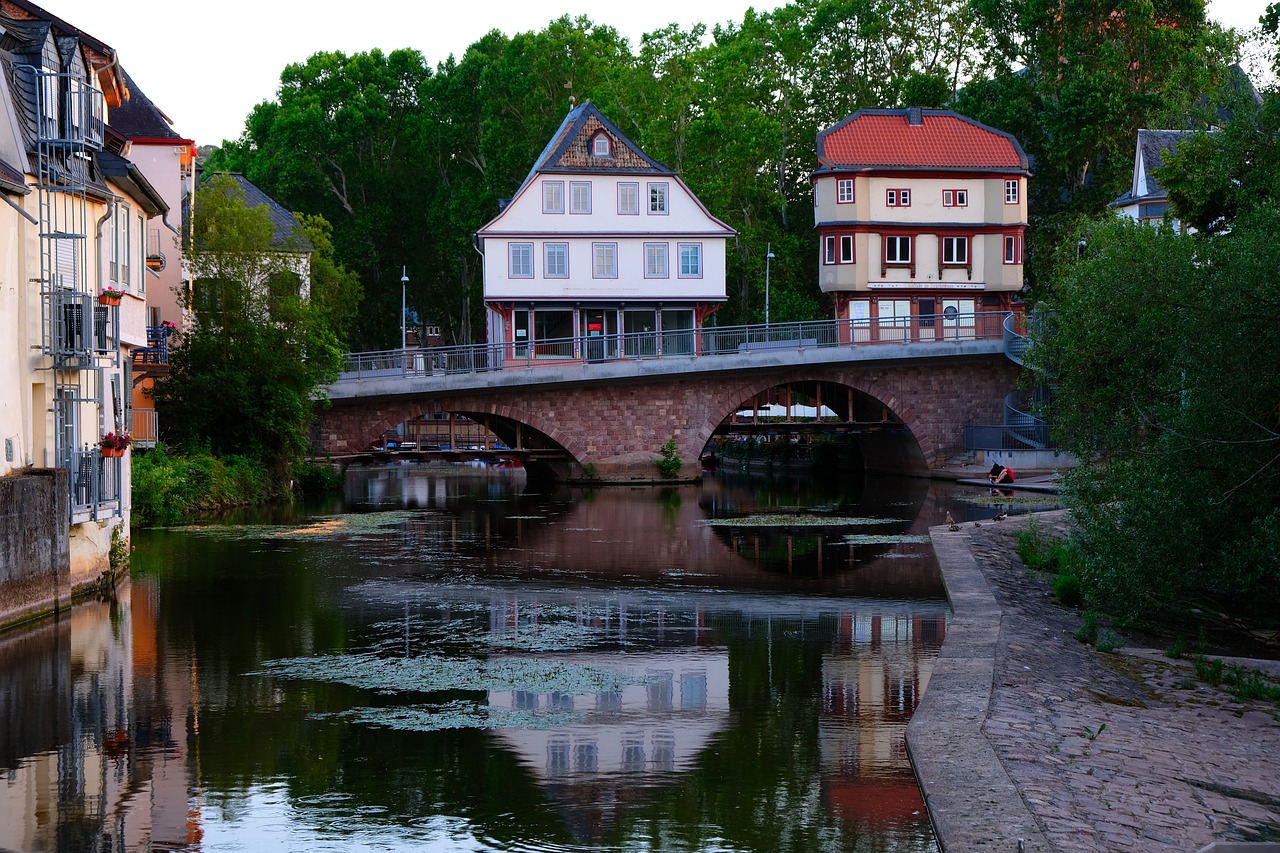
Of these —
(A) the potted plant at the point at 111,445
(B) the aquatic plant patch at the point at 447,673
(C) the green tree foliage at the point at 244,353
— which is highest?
(C) the green tree foliage at the point at 244,353

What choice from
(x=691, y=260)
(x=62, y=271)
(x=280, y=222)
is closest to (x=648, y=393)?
(x=691, y=260)

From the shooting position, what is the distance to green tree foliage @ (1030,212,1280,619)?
15414 mm

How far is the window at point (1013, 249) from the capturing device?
58.8 metres

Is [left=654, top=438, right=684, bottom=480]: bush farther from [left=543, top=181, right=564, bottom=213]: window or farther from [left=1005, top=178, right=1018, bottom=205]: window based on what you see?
[left=1005, top=178, right=1018, bottom=205]: window

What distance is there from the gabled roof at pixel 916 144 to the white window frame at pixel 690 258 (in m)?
7.97

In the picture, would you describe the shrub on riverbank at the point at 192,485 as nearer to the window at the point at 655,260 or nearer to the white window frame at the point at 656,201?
the window at the point at 655,260

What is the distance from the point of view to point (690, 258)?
5366cm

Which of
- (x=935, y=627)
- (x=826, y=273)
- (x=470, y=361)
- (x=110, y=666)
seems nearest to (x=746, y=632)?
(x=935, y=627)

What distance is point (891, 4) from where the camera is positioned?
68.7 meters

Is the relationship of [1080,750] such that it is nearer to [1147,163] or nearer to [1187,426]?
[1187,426]

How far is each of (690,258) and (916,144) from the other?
11.7m

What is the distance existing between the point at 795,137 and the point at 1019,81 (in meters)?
10.1

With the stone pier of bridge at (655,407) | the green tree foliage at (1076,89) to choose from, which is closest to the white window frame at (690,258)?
the stone pier of bridge at (655,407)

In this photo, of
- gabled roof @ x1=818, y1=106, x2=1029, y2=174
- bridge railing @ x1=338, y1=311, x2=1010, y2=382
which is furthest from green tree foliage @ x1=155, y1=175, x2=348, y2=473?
gabled roof @ x1=818, y1=106, x2=1029, y2=174
